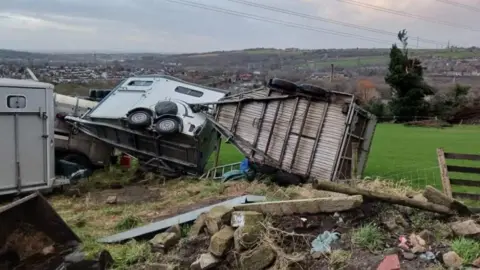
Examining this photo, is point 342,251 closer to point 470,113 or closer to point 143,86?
point 143,86

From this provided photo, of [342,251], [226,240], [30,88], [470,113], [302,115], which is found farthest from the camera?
[470,113]

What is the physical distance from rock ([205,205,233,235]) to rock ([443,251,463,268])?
2425mm

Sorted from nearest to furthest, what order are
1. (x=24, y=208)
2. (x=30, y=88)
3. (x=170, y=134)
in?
(x=24, y=208)
(x=30, y=88)
(x=170, y=134)

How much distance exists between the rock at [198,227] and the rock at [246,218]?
53 cm

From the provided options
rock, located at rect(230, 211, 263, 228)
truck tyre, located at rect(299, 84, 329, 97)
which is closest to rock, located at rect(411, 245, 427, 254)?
rock, located at rect(230, 211, 263, 228)

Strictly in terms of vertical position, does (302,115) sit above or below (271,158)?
above

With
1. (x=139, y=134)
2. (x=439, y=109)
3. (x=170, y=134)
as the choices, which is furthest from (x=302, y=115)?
(x=439, y=109)

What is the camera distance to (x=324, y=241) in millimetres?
5996

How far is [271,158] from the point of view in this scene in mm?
13266

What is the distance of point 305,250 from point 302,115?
725 centimetres

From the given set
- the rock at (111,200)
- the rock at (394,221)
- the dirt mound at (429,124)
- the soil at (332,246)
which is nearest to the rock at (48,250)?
the soil at (332,246)

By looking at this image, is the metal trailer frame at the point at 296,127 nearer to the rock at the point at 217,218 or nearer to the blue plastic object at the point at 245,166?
the blue plastic object at the point at 245,166

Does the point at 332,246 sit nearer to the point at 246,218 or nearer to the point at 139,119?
the point at 246,218

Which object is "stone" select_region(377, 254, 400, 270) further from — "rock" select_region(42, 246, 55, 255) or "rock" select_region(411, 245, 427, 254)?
"rock" select_region(42, 246, 55, 255)
